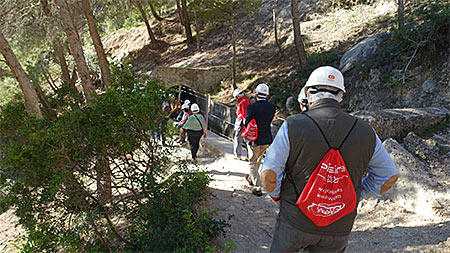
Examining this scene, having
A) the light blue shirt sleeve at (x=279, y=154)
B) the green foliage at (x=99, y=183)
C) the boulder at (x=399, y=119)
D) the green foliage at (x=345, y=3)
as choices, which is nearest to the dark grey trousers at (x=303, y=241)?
the light blue shirt sleeve at (x=279, y=154)

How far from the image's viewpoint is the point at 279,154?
2250 millimetres

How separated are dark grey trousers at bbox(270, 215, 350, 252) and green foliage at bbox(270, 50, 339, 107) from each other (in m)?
12.2

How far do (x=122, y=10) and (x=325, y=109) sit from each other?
1591 centimetres

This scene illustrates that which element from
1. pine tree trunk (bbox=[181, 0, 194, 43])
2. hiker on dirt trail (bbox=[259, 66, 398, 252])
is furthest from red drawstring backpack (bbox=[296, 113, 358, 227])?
pine tree trunk (bbox=[181, 0, 194, 43])

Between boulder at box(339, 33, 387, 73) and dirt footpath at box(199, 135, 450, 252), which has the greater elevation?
boulder at box(339, 33, 387, 73)

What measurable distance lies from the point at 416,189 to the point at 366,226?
2.91ft

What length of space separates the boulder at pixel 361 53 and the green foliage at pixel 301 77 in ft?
3.77

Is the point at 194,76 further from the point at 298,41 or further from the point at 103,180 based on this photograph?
the point at 103,180

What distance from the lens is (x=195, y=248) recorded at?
12.8 feet

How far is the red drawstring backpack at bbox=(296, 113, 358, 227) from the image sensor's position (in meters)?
2.15

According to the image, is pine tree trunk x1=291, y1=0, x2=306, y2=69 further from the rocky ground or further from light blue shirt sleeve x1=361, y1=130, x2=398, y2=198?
light blue shirt sleeve x1=361, y1=130, x2=398, y2=198

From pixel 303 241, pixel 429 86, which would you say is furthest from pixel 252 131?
pixel 429 86

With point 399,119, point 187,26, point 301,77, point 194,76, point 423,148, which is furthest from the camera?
point 187,26

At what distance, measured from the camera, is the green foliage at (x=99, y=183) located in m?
3.88
